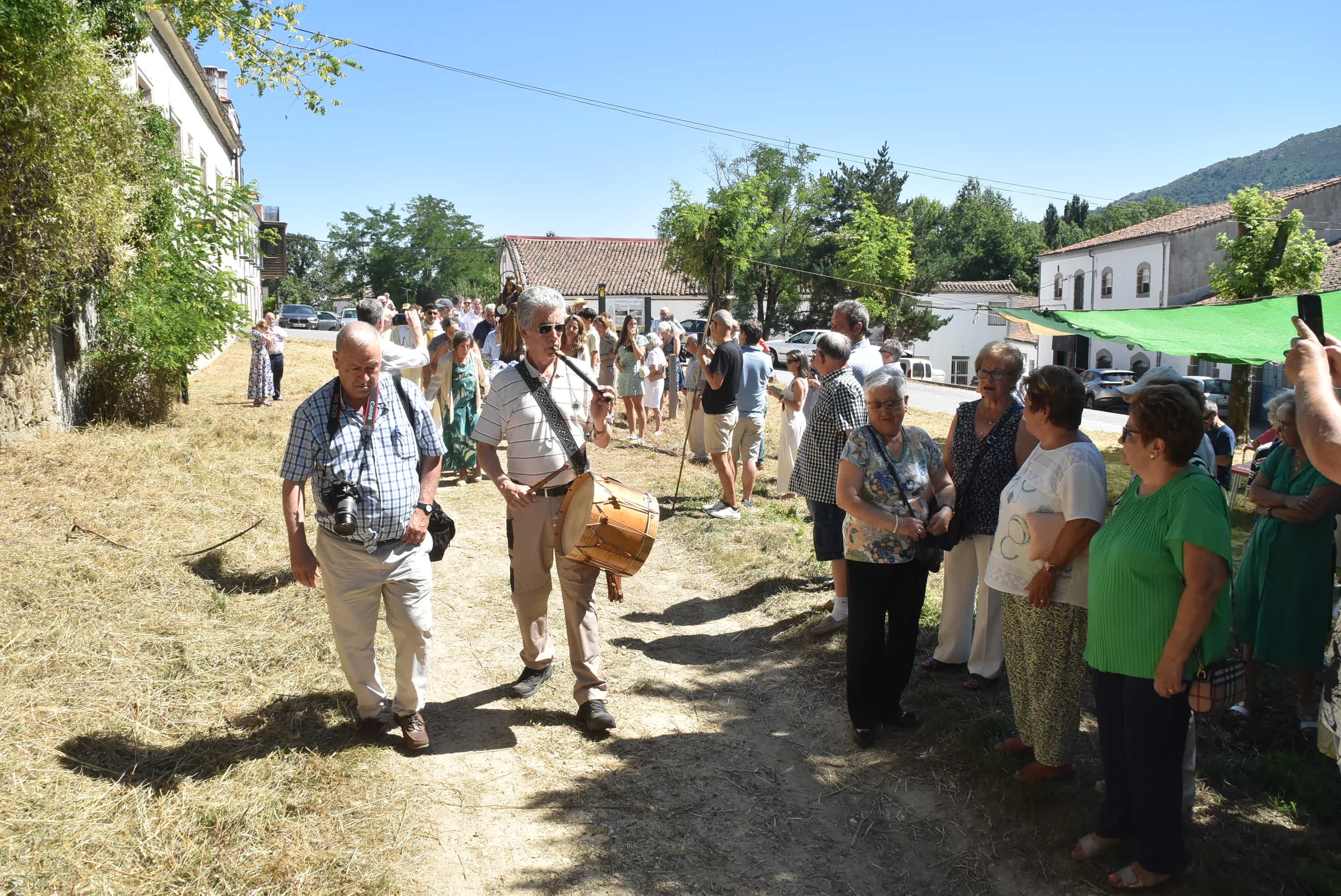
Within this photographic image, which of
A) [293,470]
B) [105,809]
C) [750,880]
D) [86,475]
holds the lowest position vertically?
[750,880]

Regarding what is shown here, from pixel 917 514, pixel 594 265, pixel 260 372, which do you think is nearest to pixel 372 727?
pixel 917 514

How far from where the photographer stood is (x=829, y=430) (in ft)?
19.0

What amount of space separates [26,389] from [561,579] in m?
7.94

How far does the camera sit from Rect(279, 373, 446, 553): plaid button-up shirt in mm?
3963

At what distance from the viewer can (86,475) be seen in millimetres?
8180

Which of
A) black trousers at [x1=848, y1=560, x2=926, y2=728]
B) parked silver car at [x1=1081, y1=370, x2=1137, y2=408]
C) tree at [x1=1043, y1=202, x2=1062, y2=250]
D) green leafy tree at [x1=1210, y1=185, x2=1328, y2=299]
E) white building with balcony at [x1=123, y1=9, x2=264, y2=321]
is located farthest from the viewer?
tree at [x1=1043, y1=202, x2=1062, y2=250]

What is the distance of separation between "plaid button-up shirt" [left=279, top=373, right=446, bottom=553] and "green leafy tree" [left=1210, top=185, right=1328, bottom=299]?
2491cm

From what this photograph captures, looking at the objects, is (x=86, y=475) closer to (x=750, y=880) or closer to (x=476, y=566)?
(x=476, y=566)

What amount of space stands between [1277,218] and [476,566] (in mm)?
26590

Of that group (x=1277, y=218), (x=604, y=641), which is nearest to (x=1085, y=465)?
(x=604, y=641)

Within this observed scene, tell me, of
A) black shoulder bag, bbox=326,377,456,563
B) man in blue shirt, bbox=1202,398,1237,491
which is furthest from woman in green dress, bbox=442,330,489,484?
man in blue shirt, bbox=1202,398,1237,491

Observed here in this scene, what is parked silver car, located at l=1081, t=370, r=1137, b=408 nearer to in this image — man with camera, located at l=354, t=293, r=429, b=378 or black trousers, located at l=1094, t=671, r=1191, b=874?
man with camera, located at l=354, t=293, r=429, b=378

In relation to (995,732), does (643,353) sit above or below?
above

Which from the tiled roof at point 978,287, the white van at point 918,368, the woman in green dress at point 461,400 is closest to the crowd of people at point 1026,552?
the woman in green dress at point 461,400
